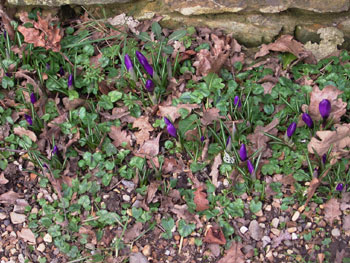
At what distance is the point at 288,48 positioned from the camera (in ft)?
10.8

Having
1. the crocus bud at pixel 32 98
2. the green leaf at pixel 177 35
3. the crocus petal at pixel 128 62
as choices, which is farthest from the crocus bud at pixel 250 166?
the crocus bud at pixel 32 98

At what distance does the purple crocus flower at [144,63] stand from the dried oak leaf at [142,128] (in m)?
0.32

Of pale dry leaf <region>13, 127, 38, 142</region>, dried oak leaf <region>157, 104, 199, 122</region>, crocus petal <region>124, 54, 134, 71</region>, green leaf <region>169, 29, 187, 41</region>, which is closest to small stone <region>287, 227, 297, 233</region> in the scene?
dried oak leaf <region>157, 104, 199, 122</region>

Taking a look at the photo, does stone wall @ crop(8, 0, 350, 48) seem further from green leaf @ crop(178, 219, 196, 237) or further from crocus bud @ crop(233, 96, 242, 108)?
green leaf @ crop(178, 219, 196, 237)

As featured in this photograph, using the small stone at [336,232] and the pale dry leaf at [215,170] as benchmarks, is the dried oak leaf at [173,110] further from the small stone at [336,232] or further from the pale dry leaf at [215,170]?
the small stone at [336,232]

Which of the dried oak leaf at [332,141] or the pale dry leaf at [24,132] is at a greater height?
the pale dry leaf at [24,132]

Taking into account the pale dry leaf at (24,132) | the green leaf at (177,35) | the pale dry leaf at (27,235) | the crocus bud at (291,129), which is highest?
the green leaf at (177,35)

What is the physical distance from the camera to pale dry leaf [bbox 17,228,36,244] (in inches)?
110

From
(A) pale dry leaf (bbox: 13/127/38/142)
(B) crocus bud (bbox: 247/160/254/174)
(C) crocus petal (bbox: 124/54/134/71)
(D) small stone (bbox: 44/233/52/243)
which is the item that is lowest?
(D) small stone (bbox: 44/233/52/243)

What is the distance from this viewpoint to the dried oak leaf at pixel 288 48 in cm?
330

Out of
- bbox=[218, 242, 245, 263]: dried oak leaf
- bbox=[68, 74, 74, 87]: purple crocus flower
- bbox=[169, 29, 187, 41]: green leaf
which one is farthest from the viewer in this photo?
bbox=[169, 29, 187, 41]: green leaf

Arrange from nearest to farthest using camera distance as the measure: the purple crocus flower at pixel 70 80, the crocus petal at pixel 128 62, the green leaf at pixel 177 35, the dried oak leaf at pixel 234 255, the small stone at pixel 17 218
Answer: the dried oak leaf at pixel 234 255, the small stone at pixel 17 218, the crocus petal at pixel 128 62, the purple crocus flower at pixel 70 80, the green leaf at pixel 177 35

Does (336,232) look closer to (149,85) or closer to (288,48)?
(288,48)

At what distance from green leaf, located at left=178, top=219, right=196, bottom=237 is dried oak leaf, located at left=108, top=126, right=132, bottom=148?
68 cm
